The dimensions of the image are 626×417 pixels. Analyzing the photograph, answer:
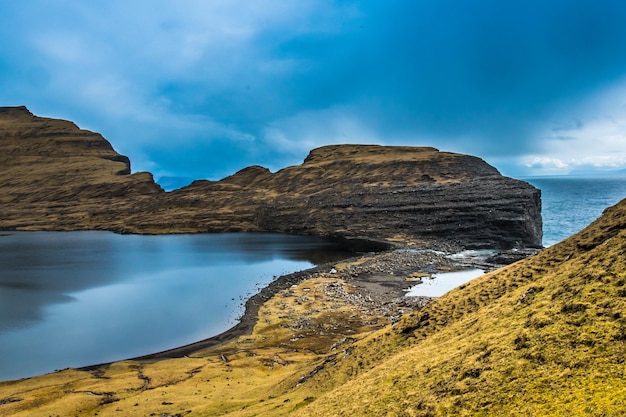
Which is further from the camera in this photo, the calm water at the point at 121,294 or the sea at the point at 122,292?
the sea at the point at 122,292

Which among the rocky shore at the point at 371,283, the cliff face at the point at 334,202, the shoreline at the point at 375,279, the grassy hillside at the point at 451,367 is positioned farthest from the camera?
the cliff face at the point at 334,202

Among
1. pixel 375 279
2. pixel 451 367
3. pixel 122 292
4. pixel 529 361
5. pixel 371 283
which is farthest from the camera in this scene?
pixel 375 279

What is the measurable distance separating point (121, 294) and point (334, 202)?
307 ft

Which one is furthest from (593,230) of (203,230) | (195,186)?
(195,186)

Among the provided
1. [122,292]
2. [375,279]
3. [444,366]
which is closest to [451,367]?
[444,366]

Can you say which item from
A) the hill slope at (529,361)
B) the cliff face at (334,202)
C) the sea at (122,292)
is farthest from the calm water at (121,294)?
the cliff face at (334,202)

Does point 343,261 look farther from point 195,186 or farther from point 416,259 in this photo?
point 195,186

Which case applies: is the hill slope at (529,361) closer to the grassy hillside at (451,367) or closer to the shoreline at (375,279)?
the grassy hillside at (451,367)

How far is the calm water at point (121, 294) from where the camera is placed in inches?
1361

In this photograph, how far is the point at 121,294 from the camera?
5356cm

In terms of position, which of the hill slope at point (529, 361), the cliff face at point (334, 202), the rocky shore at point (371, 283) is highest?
the cliff face at point (334, 202)

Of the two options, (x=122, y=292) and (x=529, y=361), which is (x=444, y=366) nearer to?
(x=529, y=361)

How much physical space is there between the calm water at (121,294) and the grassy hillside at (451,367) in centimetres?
639

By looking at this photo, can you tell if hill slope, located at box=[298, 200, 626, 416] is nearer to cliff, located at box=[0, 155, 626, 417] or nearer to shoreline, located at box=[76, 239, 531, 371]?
cliff, located at box=[0, 155, 626, 417]
